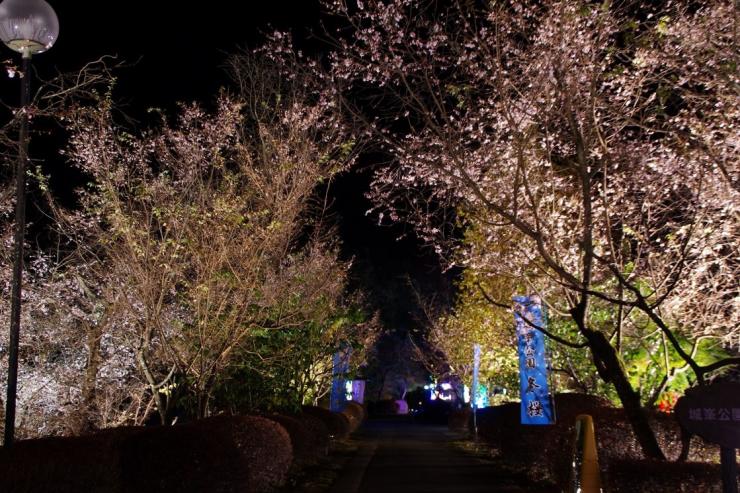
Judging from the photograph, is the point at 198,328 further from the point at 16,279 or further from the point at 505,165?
the point at 505,165

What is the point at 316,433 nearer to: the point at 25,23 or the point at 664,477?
the point at 664,477

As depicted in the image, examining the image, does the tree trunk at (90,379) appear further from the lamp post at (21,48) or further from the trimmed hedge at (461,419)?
the trimmed hedge at (461,419)

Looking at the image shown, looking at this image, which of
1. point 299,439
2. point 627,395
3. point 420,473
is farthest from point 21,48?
point 420,473

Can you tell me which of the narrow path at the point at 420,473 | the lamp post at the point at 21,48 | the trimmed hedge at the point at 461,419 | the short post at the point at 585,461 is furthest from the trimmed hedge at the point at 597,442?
the trimmed hedge at the point at 461,419

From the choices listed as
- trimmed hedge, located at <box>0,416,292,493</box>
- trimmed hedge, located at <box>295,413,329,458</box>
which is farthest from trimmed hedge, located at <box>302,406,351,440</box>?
trimmed hedge, located at <box>0,416,292,493</box>

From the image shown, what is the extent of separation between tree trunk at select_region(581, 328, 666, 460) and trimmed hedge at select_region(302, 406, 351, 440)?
1257 centimetres

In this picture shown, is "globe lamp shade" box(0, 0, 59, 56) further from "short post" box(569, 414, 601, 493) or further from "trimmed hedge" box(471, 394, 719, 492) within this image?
"trimmed hedge" box(471, 394, 719, 492)

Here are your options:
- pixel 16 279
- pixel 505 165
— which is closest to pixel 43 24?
pixel 16 279

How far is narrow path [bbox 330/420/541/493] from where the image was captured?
13672 mm

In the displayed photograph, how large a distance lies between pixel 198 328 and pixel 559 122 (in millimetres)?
6486

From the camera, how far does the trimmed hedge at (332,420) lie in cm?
2231

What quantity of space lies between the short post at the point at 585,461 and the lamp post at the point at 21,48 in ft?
20.5

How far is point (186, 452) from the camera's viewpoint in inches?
356

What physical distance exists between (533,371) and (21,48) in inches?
373
